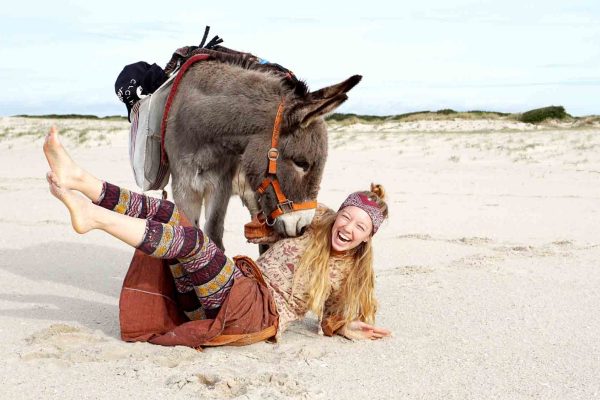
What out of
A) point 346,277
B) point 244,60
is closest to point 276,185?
point 346,277

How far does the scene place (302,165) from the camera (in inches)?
180

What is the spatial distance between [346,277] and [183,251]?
113cm

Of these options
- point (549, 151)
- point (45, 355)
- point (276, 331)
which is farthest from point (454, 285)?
point (549, 151)

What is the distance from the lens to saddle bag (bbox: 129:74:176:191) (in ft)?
17.2

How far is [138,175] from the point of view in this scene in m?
5.40

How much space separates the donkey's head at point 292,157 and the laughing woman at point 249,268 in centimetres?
22

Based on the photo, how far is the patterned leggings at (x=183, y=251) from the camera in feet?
11.5

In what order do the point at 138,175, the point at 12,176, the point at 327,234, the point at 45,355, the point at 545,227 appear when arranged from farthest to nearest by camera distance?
the point at 12,176 < the point at 545,227 < the point at 138,175 < the point at 327,234 < the point at 45,355

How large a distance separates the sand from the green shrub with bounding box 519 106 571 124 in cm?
2272

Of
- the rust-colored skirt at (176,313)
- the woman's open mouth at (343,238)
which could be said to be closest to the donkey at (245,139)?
the woman's open mouth at (343,238)

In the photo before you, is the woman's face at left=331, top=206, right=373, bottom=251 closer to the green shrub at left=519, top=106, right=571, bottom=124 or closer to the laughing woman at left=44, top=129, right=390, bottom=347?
the laughing woman at left=44, top=129, right=390, bottom=347

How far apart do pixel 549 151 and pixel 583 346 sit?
13.1 m

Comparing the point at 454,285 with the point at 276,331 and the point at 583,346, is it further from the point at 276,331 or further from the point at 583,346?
the point at 276,331

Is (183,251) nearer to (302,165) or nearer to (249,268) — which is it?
(249,268)
